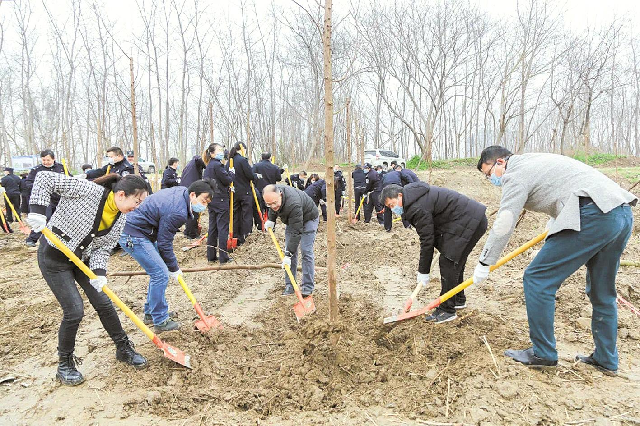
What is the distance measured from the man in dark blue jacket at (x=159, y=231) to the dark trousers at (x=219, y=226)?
8.07ft

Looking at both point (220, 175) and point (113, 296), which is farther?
point (220, 175)

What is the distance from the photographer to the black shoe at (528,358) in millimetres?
2779

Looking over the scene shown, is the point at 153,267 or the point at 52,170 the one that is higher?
the point at 52,170

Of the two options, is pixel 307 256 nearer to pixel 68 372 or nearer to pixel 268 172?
pixel 68 372

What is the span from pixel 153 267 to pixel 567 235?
10.9ft

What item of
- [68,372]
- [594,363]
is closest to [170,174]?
[68,372]

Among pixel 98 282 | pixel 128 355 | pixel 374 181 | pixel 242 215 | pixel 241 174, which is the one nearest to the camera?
pixel 98 282

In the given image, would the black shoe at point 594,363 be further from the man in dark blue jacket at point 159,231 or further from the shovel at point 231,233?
the shovel at point 231,233

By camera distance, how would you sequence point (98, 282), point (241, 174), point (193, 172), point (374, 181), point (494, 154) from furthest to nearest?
point (374, 181) → point (193, 172) → point (241, 174) → point (494, 154) → point (98, 282)

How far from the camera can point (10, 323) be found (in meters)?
4.27

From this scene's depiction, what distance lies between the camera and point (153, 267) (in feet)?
12.2

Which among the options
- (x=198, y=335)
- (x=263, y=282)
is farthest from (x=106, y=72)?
(x=198, y=335)

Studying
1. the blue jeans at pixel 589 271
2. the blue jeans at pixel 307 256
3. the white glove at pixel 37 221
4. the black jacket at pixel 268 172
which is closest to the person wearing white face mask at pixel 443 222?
the blue jeans at pixel 589 271

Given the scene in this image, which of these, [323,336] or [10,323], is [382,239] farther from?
[10,323]
